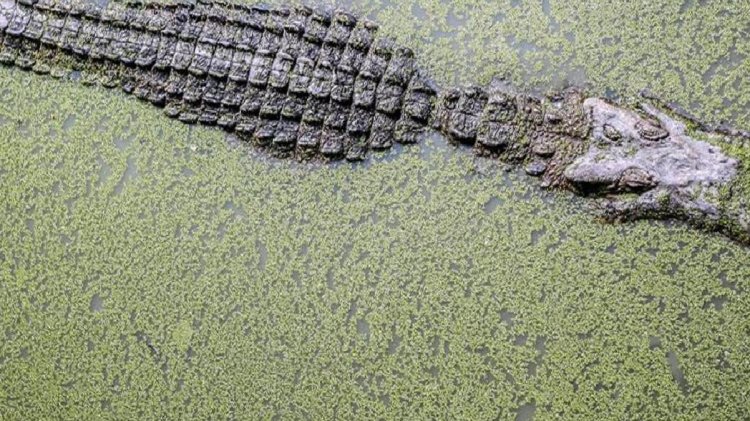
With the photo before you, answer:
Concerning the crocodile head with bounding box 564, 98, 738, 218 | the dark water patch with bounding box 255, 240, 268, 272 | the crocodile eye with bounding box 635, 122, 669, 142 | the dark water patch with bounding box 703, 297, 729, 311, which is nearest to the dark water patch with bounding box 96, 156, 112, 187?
the dark water patch with bounding box 255, 240, 268, 272

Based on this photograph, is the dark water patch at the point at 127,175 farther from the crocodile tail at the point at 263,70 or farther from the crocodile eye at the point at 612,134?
the crocodile eye at the point at 612,134

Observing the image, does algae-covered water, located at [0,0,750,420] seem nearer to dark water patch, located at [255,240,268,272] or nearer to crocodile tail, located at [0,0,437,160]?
dark water patch, located at [255,240,268,272]

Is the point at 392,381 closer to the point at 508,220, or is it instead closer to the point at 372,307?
the point at 372,307

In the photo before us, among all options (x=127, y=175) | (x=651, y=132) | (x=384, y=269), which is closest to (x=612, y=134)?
(x=651, y=132)

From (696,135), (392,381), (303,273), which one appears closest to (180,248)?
(303,273)

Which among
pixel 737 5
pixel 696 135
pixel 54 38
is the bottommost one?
pixel 54 38

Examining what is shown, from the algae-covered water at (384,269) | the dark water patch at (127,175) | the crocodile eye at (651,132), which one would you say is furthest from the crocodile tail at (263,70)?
the crocodile eye at (651,132)

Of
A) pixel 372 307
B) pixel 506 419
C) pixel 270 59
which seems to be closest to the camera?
pixel 506 419

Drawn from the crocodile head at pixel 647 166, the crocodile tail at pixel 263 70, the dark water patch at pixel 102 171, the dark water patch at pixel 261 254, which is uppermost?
the crocodile head at pixel 647 166
